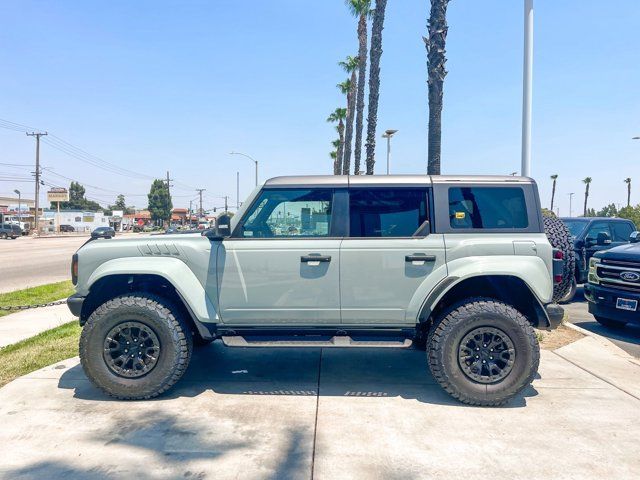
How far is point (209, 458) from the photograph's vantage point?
3.30 m

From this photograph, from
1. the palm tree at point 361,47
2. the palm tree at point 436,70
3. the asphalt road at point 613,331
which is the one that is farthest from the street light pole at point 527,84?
the palm tree at point 361,47

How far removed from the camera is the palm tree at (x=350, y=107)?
25328mm

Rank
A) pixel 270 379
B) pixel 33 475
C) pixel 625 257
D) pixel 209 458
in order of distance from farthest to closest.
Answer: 1. pixel 625 257
2. pixel 270 379
3. pixel 209 458
4. pixel 33 475

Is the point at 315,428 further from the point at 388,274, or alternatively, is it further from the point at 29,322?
the point at 29,322

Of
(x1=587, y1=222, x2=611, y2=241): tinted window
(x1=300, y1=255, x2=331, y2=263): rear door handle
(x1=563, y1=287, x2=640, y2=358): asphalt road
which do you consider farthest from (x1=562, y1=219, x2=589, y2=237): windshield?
(x1=300, y1=255, x2=331, y2=263): rear door handle

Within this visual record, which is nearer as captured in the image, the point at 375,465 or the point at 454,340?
the point at 375,465

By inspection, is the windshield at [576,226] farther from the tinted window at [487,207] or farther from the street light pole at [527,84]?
the tinted window at [487,207]

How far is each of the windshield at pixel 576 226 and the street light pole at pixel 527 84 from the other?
3546mm

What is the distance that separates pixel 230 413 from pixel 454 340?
2087 millimetres

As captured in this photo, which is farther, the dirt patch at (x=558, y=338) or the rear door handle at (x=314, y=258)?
the dirt patch at (x=558, y=338)

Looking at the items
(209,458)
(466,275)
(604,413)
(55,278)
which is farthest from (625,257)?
(55,278)

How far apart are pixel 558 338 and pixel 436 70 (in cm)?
547

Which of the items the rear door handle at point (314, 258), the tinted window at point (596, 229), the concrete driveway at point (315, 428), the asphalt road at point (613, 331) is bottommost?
the concrete driveway at point (315, 428)

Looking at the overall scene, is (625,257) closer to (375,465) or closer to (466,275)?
(466,275)
